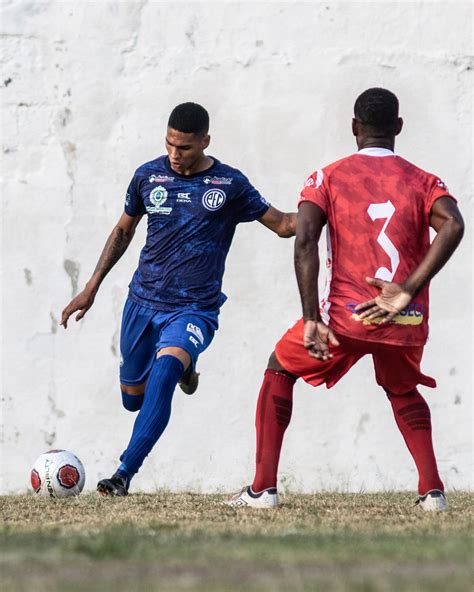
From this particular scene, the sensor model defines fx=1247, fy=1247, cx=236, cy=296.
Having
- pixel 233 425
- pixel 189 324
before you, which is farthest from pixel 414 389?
pixel 233 425

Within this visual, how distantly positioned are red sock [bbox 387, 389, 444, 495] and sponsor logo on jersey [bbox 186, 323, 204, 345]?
1.34 meters

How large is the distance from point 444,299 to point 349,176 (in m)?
3.85

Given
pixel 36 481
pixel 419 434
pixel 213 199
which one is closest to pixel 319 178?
pixel 419 434

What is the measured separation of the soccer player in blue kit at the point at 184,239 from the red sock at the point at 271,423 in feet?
3.17

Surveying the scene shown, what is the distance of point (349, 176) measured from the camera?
5539mm

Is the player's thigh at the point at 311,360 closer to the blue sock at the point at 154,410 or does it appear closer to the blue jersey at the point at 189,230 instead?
the blue sock at the point at 154,410

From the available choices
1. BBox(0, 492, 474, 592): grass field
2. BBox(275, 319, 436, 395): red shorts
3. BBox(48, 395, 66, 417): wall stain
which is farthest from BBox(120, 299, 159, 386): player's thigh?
BBox(48, 395, 66, 417): wall stain

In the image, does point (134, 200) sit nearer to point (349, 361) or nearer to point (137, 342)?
point (137, 342)

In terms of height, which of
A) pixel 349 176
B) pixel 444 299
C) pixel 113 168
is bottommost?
pixel 444 299

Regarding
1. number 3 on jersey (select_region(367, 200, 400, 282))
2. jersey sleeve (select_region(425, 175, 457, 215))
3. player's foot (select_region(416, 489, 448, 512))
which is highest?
jersey sleeve (select_region(425, 175, 457, 215))

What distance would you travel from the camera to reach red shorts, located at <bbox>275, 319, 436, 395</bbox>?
554 centimetres

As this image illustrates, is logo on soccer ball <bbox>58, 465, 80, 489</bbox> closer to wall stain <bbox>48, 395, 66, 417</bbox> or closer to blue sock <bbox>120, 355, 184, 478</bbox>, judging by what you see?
blue sock <bbox>120, 355, 184, 478</bbox>

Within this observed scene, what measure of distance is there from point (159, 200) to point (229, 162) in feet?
7.58

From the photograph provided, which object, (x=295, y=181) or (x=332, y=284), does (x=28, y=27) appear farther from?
(x=332, y=284)
